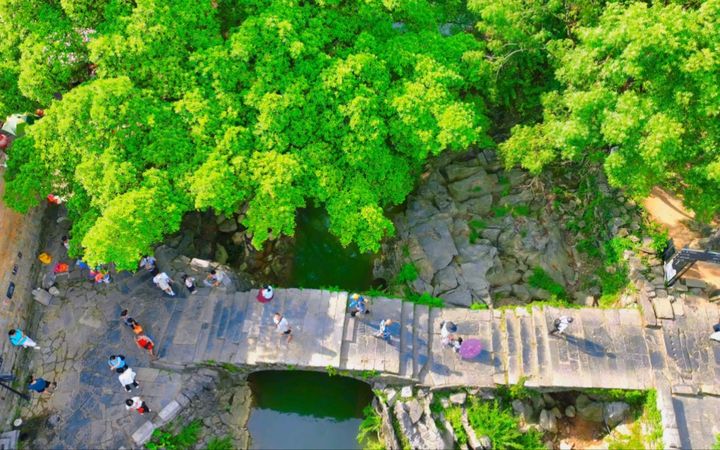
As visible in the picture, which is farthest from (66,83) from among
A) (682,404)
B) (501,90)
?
(682,404)

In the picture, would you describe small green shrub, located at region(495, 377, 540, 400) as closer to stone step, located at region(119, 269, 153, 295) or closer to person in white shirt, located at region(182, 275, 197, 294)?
person in white shirt, located at region(182, 275, 197, 294)

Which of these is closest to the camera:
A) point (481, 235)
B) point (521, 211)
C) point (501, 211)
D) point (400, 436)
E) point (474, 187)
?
point (400, 436)

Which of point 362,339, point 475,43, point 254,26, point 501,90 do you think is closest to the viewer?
point 254,26

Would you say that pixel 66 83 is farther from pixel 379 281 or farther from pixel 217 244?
pixel 379 281

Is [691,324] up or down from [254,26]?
down

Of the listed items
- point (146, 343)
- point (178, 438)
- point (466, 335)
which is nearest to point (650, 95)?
point (466, 335)

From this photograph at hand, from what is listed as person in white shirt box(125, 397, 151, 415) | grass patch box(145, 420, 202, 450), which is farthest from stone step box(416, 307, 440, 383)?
person in white shirt box(125, 397, 151, 415)

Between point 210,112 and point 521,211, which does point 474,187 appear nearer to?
point 521,211
